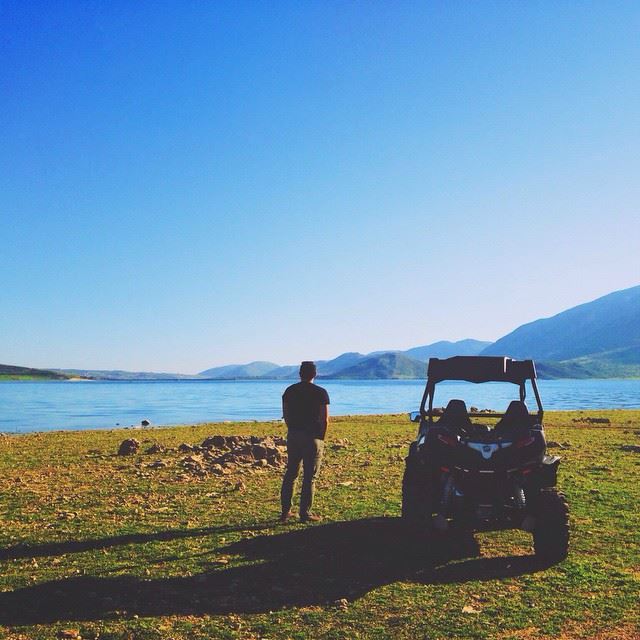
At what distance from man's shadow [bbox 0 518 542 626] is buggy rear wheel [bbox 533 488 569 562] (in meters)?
0.27

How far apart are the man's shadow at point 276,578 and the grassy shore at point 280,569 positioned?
0.09 ft

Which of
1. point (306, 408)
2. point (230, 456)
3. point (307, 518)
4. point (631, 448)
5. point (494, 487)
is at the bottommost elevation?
point (631, 448)

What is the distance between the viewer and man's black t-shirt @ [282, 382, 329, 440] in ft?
34.0

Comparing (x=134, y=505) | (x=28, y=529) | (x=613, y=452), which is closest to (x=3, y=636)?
(x=28, y=529)

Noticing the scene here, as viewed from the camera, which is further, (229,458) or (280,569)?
(229,458)

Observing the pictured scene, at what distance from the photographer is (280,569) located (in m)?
→ 7.91

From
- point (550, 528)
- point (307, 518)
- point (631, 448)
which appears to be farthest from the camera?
point (631, 448)

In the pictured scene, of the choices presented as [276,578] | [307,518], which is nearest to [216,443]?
[307,518]

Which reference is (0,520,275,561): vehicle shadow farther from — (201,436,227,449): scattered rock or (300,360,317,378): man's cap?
(201,436,227,449): scattered rock

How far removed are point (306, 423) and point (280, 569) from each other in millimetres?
2925

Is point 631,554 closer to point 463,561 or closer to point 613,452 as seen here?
point 463,561

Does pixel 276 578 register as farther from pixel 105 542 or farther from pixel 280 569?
pixel 105 542

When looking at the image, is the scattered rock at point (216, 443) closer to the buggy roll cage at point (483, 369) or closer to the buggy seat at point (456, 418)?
the buggy roll cage at point (483, 369)

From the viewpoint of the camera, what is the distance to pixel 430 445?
27.6ft
